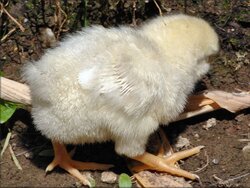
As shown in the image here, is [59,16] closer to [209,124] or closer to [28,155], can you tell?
[28,155]

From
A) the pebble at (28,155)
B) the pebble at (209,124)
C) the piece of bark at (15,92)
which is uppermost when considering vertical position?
the piece of bark at (15,92)

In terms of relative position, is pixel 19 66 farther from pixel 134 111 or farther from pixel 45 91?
pixel 134 111

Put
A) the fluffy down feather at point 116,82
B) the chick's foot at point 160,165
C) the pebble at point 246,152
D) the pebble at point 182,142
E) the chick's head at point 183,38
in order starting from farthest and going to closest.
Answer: the pebble at point 182,142, the pebble at point 246,152, the chick's foot at point 160,165, the chick's head at point 183,38, the fluffy down feather at point 116,82

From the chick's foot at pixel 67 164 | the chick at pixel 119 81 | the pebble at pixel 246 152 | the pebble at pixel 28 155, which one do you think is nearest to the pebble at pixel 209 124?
the pebble at pixel 246 152

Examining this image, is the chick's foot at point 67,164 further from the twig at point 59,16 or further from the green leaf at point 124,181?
the twig at point 59,16

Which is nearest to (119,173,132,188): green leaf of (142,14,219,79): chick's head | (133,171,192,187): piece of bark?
(133,171,192,187): piece of bark
